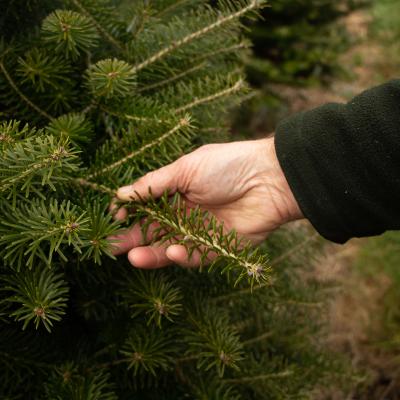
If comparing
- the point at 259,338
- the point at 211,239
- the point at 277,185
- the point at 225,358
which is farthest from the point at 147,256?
the point at 259,338

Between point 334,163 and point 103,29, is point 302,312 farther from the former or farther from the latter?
point 103,29

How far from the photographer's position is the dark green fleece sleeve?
4.71 ft

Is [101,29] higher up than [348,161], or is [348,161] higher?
[101,29]

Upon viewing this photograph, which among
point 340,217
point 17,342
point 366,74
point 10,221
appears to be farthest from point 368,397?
point 366,74

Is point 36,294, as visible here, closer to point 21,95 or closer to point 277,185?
point 21,95

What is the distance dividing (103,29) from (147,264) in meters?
0.81

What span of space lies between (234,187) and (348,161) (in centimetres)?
41

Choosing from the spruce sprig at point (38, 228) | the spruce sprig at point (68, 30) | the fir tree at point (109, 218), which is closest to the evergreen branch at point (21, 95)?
the fir tree at point (109, 218)

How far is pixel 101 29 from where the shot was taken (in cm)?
149

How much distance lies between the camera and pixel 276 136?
1577mm

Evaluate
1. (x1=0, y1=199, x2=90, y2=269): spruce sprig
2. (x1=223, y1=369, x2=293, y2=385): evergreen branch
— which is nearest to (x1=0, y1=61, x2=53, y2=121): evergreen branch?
(x1=0, y1=199, x2=90, y2=269): spruce sprig

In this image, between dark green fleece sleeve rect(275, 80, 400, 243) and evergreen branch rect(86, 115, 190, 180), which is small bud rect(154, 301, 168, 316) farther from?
dark green fleece sleeve rect(275, 80, 400, 243)

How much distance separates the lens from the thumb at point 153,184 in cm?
133

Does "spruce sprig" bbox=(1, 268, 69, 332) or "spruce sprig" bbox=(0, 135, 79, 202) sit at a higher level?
"spruce sprig" bbox=(0, 135, 79, 202)
